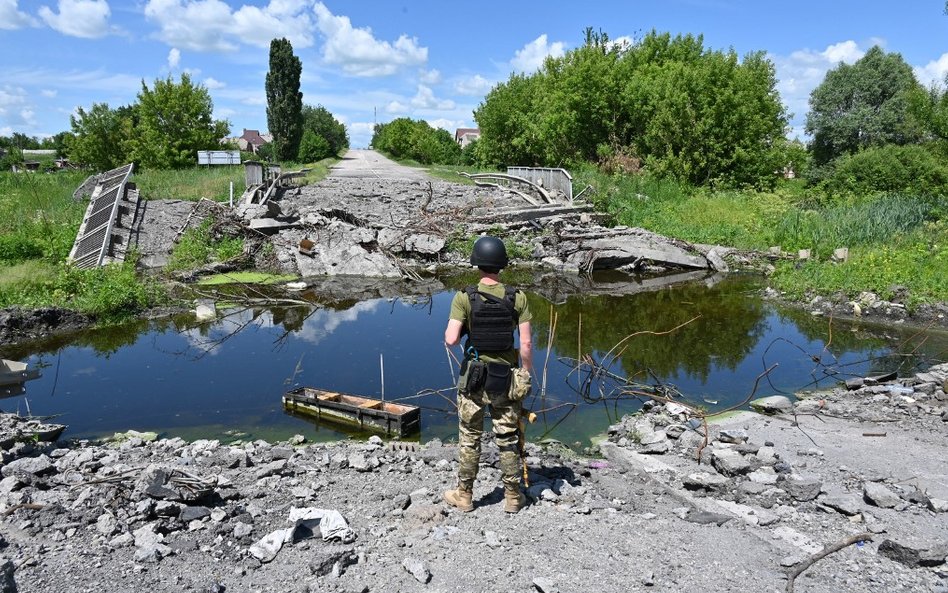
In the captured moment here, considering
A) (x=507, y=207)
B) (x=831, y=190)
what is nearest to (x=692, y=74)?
(x=831, y=190)

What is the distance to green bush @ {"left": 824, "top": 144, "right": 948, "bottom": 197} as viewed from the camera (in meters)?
24.8

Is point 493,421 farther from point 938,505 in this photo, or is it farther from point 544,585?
point 938,505

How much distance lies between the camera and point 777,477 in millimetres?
5285

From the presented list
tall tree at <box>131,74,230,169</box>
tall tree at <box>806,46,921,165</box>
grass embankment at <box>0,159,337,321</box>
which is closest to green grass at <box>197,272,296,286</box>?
grass embankment at <box>0,159,337,321</box>

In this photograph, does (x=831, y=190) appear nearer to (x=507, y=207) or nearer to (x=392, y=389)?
(x=507, y=207)

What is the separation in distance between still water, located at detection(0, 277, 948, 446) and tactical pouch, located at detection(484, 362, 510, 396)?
2922 mm

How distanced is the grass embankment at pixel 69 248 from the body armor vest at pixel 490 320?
10823mm

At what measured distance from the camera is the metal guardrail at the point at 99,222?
16022 mm

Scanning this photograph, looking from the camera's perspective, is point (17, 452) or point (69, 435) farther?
point (69, 435)

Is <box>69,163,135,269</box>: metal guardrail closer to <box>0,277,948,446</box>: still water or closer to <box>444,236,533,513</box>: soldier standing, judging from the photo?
<box>0,277,948,446</box>: still water

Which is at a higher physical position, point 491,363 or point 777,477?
point 491,363

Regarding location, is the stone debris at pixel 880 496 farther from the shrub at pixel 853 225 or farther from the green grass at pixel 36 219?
the green grass at pixel 36 219

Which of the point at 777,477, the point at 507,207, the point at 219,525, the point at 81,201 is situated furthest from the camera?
the point at 507,207

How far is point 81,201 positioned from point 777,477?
23049 mm
